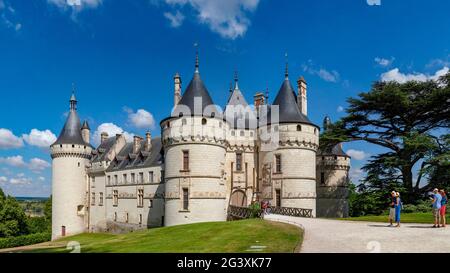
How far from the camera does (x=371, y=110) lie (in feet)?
111

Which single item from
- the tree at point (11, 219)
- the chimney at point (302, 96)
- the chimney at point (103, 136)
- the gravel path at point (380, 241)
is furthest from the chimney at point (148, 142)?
the gravel path at point (380, 241)

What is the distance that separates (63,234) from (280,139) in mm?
31524

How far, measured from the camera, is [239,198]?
113ft

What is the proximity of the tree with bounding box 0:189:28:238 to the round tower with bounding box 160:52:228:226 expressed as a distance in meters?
28.2

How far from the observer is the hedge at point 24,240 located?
140ft

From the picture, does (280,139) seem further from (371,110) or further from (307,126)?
(371,110)

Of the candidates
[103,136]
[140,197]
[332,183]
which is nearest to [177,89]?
[140,197]

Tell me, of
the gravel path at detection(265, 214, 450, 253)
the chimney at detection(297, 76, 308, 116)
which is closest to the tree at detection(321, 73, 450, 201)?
the chimney at detection(297, 76, 308, 116)

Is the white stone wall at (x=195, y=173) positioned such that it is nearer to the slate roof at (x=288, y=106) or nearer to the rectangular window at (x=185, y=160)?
the rectangular window at (x=185, y=160)

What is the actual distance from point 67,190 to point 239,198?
2525 cm

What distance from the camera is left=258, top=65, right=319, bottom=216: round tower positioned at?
104 feet

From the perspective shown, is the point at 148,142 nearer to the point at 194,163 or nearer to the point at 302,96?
the point at 194,163

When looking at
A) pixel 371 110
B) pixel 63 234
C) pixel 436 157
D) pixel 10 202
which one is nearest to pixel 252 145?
pixel 371 110
